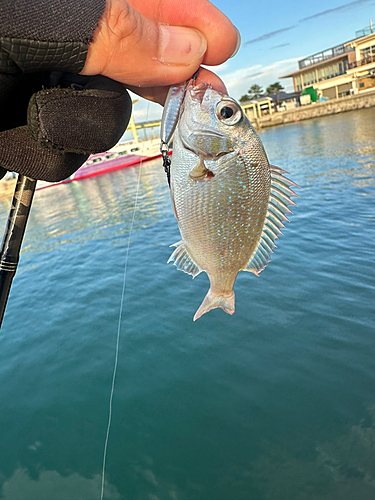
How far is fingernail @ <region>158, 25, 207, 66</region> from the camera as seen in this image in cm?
177

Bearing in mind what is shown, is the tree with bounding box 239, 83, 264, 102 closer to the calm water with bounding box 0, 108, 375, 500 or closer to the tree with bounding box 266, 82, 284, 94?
the tree with bounding box 266, 82, 284, 94

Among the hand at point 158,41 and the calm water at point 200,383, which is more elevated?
the hand at point 158,41

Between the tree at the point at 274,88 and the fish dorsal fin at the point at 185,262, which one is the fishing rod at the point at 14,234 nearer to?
the fish dorsal fin at the point at 185,262

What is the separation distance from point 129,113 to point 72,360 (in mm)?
5665

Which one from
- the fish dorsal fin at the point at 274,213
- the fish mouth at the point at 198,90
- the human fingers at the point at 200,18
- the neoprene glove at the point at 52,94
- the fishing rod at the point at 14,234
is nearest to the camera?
the neoprene glove at the point at 52,94

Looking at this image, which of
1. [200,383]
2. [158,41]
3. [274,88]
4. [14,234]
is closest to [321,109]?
[274,88]

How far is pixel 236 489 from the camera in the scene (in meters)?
3.97

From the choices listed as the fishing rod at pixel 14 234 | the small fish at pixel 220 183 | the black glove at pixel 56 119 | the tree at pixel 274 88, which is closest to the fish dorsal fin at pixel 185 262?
the small fish at pixel 220 183

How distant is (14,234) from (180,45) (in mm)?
1676

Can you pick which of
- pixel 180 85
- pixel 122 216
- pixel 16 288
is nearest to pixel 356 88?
pixel 122 216

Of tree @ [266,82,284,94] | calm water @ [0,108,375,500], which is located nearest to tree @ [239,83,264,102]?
tree @ [266,82,284,94]

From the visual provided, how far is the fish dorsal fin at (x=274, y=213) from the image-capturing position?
7.50 feet

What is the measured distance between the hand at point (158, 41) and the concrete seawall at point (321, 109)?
67.8 metres

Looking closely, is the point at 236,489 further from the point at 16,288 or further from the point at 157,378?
the point at 16,288
